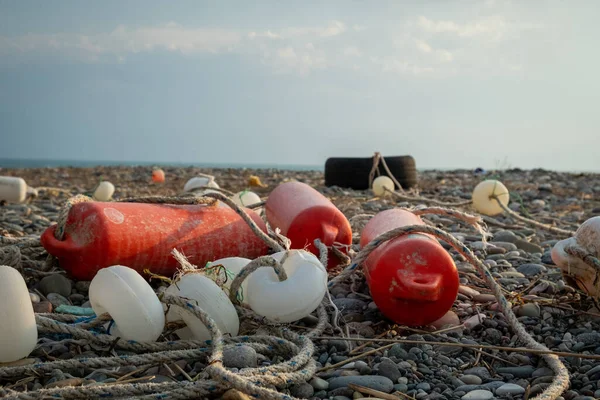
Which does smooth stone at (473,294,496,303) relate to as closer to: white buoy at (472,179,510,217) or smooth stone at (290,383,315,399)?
smooth stone at (290,383,315,399)

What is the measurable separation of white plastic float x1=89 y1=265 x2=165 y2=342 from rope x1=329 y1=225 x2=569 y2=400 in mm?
933

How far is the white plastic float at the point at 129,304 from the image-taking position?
2094 millimetres

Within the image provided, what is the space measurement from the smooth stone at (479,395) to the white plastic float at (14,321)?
154 cm

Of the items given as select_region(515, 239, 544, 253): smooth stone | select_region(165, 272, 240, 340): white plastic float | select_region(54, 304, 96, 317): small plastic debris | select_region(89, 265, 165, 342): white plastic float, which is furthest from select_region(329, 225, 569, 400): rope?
select_region(515, 239, 544, 253): smooth stone

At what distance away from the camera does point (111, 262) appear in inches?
113

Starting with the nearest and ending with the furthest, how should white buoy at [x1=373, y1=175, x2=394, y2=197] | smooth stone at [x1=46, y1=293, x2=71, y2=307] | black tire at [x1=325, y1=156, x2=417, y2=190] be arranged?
1. smooth stone at [x1=46, y1=293, x2=71, y2=307]
2. white buoy at [x1=373, y1=175, x2=394, y2=197]
3. black tire at [x1=325, y1=156, x2=417, y2=190]

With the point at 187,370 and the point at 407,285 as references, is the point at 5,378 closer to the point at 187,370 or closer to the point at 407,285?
the point at 187,370

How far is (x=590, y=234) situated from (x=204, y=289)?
1.77 meters

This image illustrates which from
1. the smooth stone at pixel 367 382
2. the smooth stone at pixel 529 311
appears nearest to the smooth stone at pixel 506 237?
the smooth stone at pixel 529 311

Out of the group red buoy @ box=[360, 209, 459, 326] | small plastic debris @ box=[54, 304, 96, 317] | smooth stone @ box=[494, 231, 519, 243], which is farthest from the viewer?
smooth stone @ box=[494, 231, 519, 243]

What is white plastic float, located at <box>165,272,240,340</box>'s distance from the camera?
2.18m

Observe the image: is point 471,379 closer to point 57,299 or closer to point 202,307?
point 202,307

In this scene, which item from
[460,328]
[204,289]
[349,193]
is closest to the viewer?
[204,289]

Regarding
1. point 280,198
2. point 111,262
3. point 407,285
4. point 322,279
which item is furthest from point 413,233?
point 111,262
